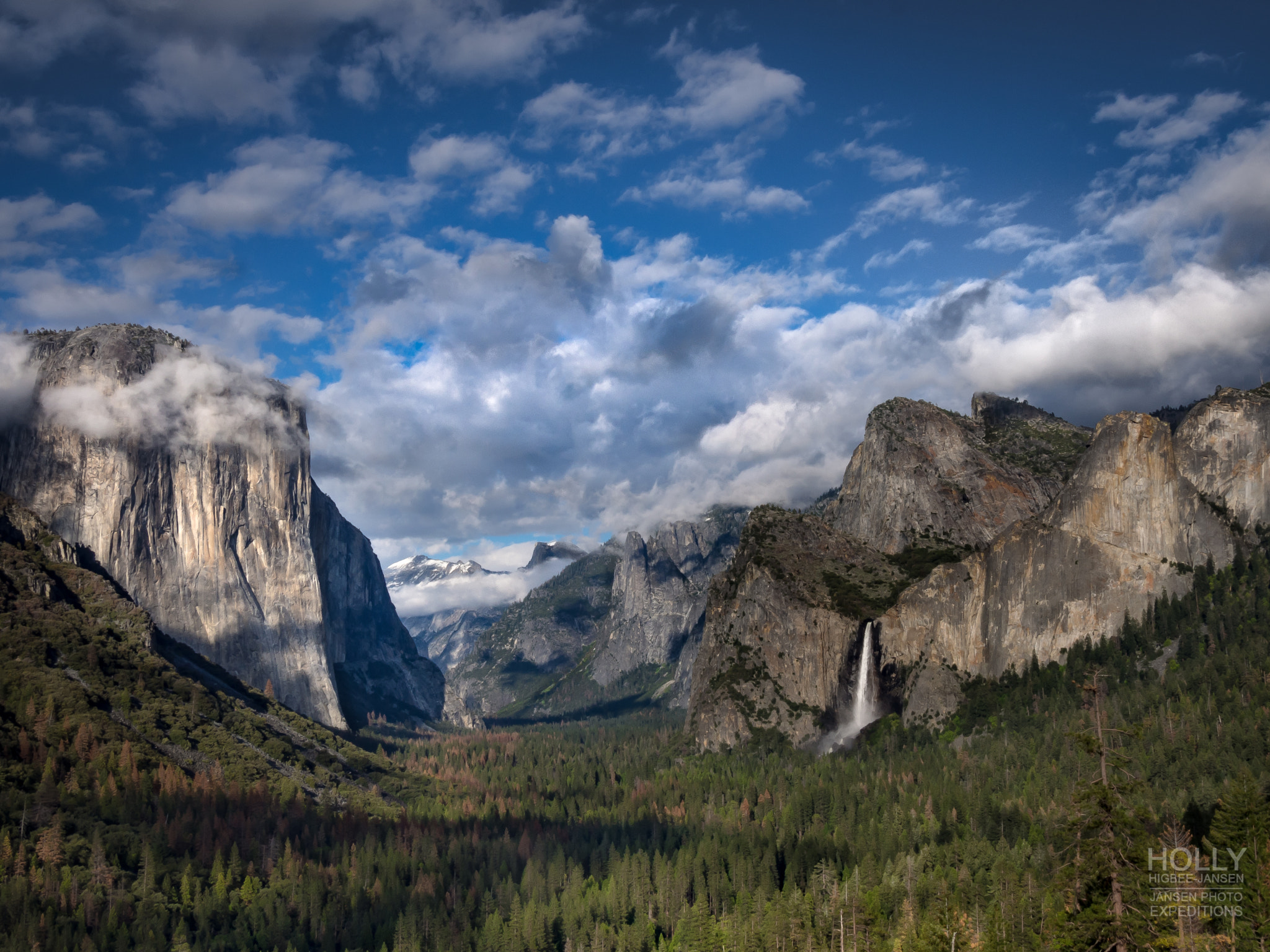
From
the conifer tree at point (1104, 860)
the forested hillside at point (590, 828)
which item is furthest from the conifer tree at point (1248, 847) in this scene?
the conifer tree at point (1104, 860)

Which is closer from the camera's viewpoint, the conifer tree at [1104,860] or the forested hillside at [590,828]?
the conifer tree at [1104,860]

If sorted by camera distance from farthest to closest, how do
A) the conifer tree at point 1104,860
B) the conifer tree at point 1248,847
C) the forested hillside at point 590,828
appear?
the forested hillside at point 590,828, the conifer tree at point 1248,847, the conifer tree at point 1104,860

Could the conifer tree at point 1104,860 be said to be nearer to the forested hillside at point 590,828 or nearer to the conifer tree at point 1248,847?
the forested hillside at point 590,828

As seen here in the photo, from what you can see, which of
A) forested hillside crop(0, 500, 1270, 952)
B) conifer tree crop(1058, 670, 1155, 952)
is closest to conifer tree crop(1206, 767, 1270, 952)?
forested hillside crop(0, 500, 1270, 952)

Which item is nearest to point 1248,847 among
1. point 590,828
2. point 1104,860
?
point 1104,860

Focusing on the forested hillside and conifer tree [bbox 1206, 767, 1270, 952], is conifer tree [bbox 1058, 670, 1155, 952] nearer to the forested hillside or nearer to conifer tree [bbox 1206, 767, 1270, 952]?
the forested hillside

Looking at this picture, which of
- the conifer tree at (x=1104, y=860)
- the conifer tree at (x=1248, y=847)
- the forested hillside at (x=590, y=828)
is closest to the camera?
the conifer tree at (x=1104, y=860)

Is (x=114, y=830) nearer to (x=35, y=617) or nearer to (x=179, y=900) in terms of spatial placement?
(x=179, y=900)

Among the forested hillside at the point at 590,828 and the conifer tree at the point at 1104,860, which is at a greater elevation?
the conifer tree at the point at 1104,860
